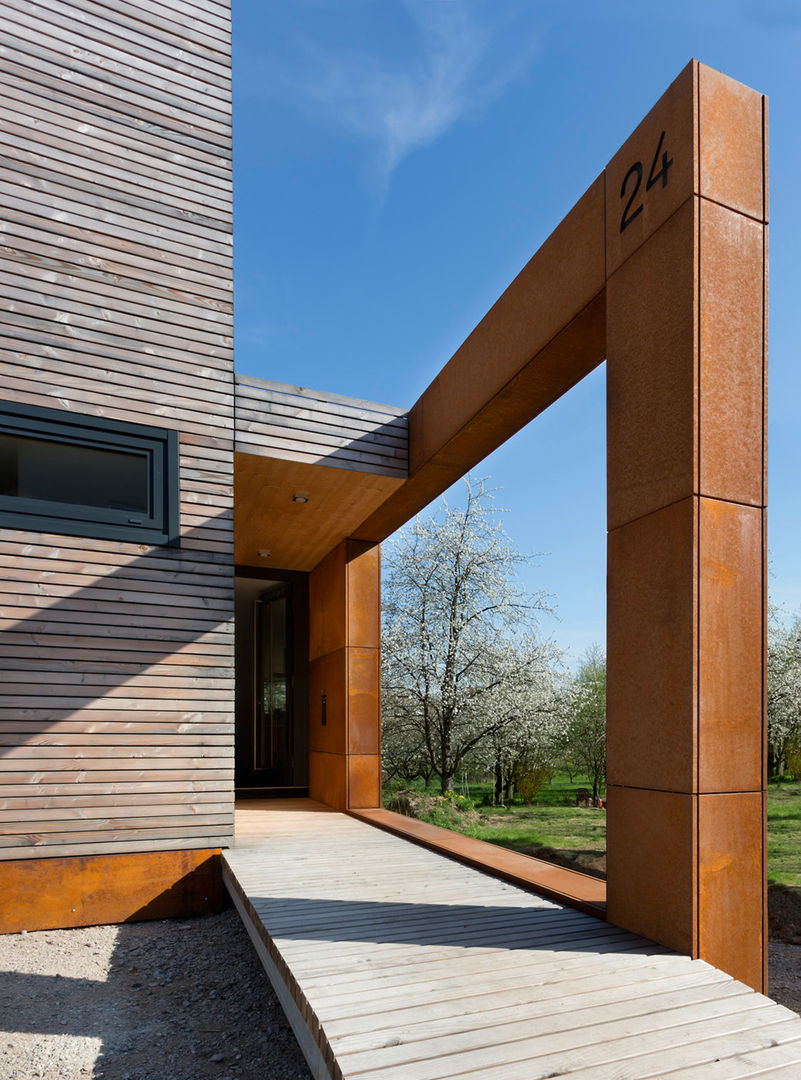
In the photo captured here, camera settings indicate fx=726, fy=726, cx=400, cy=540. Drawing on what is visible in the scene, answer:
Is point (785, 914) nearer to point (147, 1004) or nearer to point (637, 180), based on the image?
point (147, 1004)

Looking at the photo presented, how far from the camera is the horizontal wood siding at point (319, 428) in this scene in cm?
554

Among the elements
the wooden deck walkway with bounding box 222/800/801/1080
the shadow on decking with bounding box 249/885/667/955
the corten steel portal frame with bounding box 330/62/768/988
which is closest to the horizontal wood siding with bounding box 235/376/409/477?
the corten steel portal frame with bounding box 330/62/768/988

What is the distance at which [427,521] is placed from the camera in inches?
607

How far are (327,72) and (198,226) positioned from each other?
4812 mm

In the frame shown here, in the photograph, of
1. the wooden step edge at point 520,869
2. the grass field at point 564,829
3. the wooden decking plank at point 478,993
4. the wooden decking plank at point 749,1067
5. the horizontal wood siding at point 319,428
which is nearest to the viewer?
the wooden decking plank at point 749,1067

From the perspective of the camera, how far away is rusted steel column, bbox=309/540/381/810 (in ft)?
24.5

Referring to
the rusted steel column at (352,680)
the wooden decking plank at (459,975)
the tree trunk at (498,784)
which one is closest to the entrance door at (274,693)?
the rusted steel column at (352,680)

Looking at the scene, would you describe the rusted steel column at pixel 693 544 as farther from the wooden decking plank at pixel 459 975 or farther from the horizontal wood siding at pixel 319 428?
the horizontal wood siding at pixel 319 428

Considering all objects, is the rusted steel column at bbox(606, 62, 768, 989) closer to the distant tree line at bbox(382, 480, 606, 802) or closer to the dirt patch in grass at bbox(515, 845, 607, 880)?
the dirt patch in grass at bbox(515, 845, 607, 880)

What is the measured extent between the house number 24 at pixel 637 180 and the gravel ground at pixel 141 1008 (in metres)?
3.92

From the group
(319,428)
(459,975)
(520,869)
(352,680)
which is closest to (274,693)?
(352,680)

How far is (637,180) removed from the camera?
3320mm

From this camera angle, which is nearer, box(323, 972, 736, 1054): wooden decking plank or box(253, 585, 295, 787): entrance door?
box(323, 972, 736, 1054): wooden decking plank

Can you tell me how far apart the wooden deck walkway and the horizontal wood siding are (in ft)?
10.1
